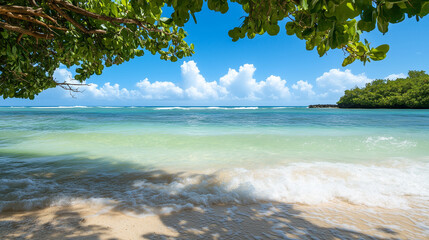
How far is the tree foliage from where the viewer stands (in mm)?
53031

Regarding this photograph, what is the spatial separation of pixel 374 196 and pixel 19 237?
15.5ft

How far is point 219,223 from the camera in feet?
8.52

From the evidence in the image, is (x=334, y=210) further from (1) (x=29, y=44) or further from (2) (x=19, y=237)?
(1) (x=29, y=44)

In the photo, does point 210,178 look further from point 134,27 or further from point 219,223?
point 134,27

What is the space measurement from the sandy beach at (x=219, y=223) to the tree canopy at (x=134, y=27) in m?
1.92

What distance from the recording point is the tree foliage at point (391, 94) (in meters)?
53.0

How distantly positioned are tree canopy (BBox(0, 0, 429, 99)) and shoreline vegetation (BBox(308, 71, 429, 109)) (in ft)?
227

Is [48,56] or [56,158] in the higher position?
[48,56]

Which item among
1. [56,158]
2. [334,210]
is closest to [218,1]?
[334,210]

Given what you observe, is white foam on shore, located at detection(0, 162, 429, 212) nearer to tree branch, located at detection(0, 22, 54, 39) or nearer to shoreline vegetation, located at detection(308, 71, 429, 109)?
tree branch, located at detection(0, 22, 54, 39)

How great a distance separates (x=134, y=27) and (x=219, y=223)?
328 cm

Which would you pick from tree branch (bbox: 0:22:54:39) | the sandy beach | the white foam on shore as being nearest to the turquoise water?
the white foam on shore

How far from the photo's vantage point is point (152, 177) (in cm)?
449

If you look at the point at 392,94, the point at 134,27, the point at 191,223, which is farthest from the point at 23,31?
the point at 392,94
